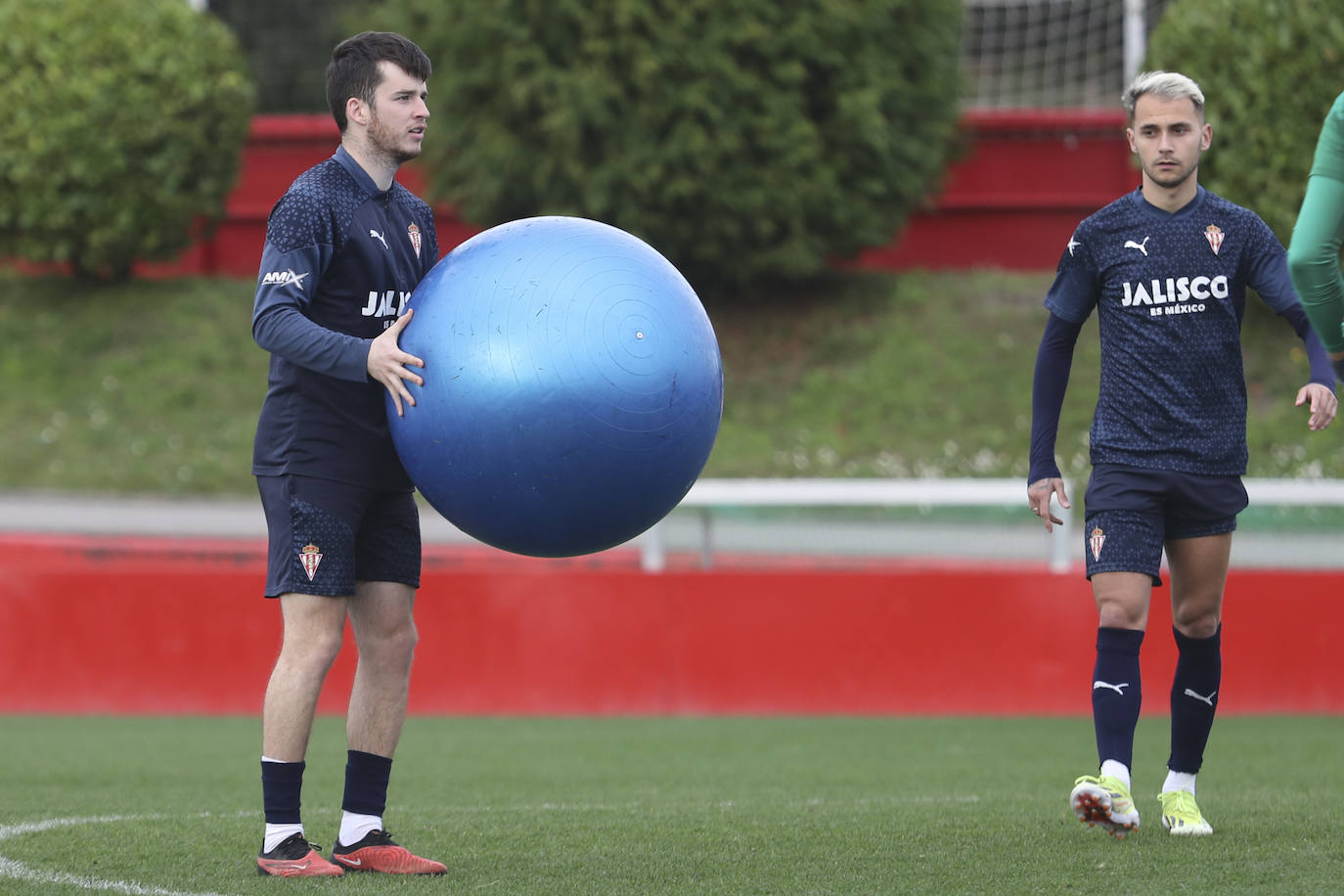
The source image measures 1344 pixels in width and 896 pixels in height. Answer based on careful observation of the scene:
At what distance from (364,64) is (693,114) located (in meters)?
12.6

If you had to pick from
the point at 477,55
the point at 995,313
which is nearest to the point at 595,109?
the point at 477,55

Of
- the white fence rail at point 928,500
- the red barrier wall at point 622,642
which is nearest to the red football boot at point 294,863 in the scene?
the red barrier wall at point 622,642

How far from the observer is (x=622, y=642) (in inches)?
363

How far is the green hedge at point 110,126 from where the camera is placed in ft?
58.4

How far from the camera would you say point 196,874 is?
420 cm

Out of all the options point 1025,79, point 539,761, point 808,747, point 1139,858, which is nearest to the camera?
point 1139,858

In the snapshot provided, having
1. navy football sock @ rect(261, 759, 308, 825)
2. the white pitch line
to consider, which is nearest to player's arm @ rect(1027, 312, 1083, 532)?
navy football sock @ rect(261, 759, 308, 825)

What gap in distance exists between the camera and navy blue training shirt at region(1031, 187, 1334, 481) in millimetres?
4660

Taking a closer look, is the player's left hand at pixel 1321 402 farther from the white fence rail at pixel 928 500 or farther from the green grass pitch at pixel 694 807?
the white fence rail at pixel 928 500

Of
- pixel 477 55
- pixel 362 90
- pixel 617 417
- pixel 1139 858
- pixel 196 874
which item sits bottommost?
pixel 196 874

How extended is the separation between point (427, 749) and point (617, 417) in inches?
166

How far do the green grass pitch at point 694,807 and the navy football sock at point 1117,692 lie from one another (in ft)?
0.99

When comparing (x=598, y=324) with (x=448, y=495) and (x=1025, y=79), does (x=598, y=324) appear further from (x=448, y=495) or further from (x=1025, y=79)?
(x=1025, y=79)

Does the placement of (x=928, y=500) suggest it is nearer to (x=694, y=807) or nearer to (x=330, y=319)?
(x=694, y=807)
